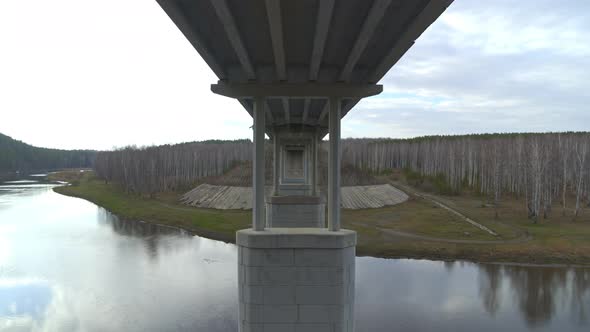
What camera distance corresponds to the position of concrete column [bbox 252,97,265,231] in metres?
11.7

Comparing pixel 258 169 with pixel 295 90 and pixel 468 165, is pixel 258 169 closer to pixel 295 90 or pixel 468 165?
pixel 295 90

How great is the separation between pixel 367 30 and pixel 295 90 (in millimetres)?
4310

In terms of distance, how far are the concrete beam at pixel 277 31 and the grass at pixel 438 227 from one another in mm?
25196

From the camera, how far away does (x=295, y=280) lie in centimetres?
1120

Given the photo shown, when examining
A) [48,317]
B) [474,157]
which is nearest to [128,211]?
[48,317]

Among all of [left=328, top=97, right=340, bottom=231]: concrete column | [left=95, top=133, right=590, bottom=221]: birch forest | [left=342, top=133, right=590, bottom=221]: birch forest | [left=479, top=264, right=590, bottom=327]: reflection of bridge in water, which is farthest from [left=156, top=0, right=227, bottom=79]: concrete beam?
[left=95, top=133, right=590, bottom=221]: birch forest

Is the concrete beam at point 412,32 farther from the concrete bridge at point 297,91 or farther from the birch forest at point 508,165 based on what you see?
the birch forest at point 508,165

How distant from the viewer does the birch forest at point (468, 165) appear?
169ft

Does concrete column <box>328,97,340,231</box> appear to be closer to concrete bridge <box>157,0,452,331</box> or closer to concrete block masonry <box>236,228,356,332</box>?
concrete bridge <box>157,0,452,331</box>

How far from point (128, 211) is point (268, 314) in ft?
166

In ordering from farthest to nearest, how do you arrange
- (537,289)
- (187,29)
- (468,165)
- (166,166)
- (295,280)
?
1. (166,166)
2. (468,165)
3. (537,289)
4. (295,280)
5. (187,29)

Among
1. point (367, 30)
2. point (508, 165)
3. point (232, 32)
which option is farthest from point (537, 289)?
point (508, 165)

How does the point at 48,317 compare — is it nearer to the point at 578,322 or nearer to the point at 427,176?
the point at 578,322

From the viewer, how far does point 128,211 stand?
2201 inches
